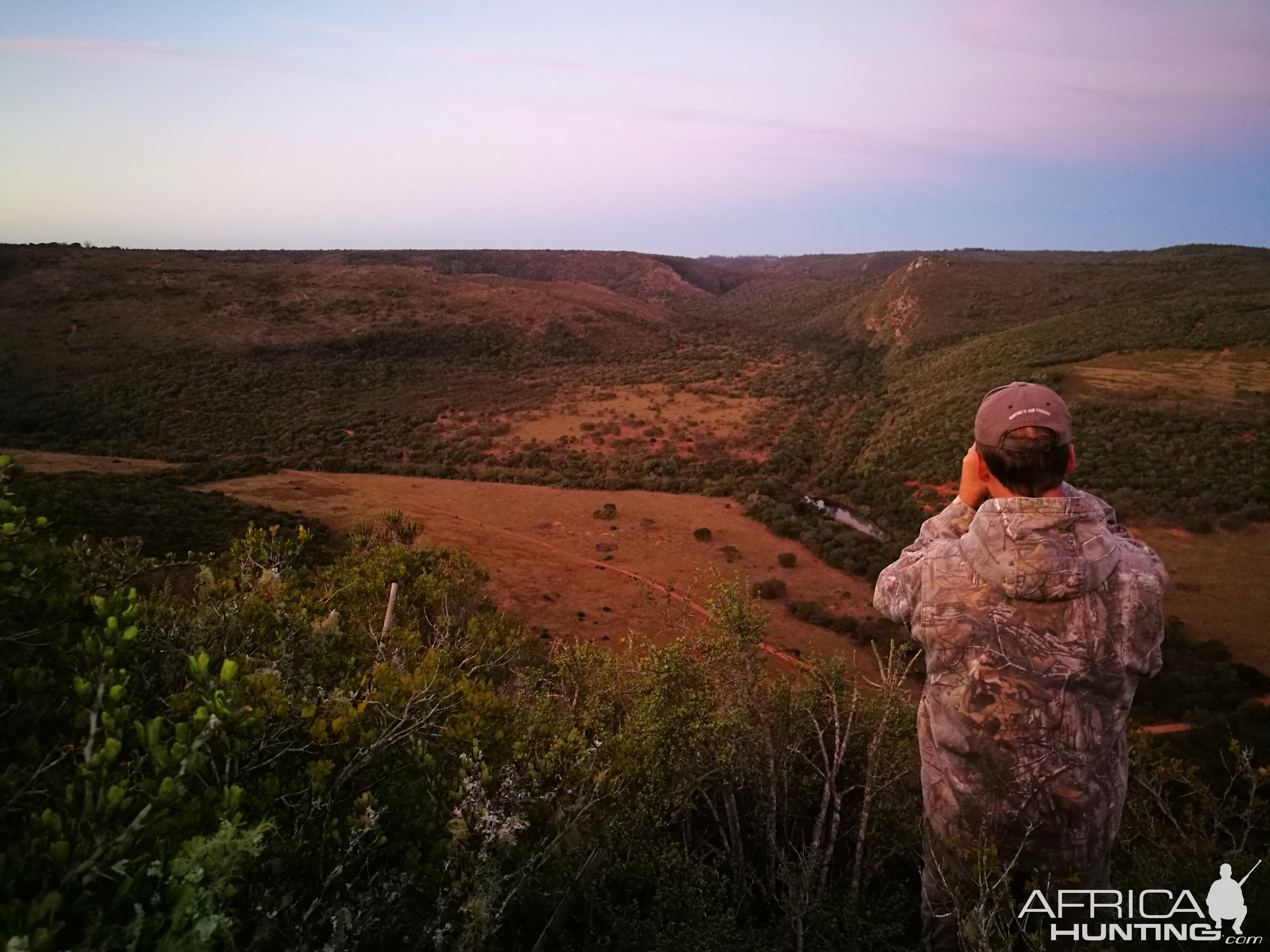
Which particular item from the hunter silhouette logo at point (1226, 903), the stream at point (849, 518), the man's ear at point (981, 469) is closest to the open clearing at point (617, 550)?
the stream at point (849, 518)

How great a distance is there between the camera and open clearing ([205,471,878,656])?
57.5 feet

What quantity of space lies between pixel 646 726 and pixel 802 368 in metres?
49.8

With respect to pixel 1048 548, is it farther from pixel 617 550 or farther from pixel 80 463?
pixel 80 463

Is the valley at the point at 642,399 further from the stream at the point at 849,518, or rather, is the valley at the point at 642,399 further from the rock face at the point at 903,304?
the rock face at the point at 903,304

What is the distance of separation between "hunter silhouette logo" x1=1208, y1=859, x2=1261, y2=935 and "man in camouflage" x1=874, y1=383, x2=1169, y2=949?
65 cm

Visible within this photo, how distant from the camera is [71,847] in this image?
2314 mm

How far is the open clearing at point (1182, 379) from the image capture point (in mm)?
27203

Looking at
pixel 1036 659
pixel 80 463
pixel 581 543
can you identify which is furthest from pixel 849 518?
pixel 80 463

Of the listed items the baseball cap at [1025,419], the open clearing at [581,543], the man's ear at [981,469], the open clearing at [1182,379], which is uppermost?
the baseball cap at [1025,419]

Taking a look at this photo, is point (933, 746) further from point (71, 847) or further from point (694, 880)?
point (71, 847)

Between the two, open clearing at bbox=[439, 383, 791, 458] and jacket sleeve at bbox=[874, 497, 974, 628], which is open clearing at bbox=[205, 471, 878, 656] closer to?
open clearing at bbox=[439, 383, 791, 458]

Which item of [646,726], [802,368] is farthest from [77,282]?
[646,726]

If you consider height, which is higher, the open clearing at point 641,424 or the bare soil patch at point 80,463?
the open clearing at point 641,424

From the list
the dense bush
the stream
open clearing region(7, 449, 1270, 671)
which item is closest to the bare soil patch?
open clearing region(7, 449, 1270, 671)
